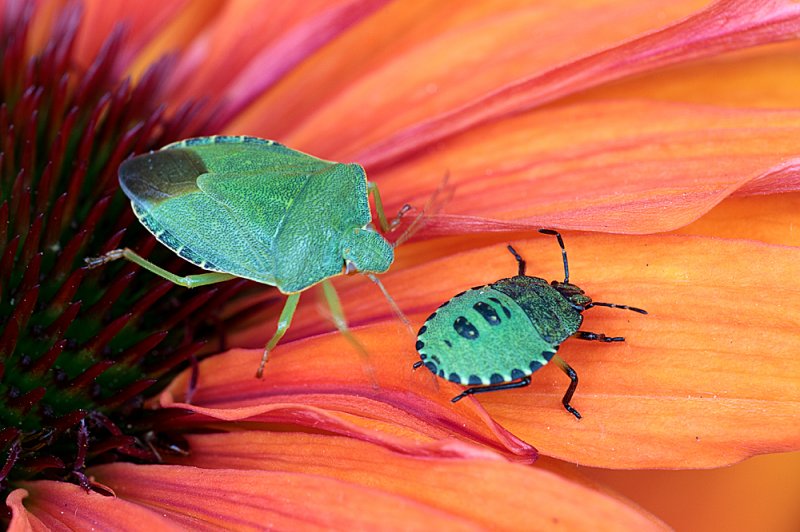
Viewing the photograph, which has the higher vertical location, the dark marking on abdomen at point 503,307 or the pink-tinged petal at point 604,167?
the pink-tinged petal at point 604,167

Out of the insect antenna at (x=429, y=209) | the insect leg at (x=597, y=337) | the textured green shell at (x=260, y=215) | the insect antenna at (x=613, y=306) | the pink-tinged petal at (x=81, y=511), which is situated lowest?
the pink-tinged petal at (x=81, y=511)

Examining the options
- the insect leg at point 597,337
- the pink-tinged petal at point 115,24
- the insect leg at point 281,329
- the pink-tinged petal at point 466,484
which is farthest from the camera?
the pink-tinged petal at point 115,24

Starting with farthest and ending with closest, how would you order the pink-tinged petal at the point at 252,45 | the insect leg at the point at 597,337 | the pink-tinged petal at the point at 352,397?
the pink-tinged petal at the point at 252,45 < the insect leg at the point at 597,337 < the pink-tinged petal at the point at 352,397

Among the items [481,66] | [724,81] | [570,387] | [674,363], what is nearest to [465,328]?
[570,387]

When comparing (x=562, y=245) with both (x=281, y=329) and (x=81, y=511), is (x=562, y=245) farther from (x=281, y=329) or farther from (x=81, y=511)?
(x=81, y=511)

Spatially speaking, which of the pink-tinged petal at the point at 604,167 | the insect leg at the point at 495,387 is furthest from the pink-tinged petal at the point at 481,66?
the insect leg at the point at 495,387

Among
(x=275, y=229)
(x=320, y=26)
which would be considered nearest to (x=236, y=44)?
(x=320, y=26)

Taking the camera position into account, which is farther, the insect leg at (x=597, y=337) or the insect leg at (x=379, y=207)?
the insect leg at (x=379, y=207)

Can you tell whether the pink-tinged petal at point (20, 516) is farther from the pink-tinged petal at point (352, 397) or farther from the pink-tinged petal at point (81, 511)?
the pink-tinged petal at point (352, 397)

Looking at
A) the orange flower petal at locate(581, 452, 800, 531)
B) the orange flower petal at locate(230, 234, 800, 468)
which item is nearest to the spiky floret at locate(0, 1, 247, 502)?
the orange flower petal at locate(230, 234, 800, 468)
